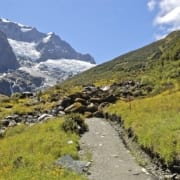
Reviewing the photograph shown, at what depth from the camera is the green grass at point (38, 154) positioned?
20062mm

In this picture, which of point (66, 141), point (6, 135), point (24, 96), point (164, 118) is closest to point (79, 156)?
point (66, 141)

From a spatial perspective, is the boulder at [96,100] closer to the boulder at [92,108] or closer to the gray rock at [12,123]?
the boulder at [92,108]

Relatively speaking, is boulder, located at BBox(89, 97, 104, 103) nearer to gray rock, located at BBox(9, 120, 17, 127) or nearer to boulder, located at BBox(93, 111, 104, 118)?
boulder, located at BBox(93, 111, 104, 118)

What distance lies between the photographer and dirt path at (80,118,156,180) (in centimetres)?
2234

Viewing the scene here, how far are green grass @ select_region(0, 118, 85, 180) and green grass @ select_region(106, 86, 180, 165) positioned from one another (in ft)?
14.3

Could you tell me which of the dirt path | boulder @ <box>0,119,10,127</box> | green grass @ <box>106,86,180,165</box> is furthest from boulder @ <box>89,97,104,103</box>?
the dirt path

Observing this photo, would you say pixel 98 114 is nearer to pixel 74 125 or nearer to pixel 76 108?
pixel 76 108

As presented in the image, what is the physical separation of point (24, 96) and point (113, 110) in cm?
4672

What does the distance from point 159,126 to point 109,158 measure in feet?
13.5

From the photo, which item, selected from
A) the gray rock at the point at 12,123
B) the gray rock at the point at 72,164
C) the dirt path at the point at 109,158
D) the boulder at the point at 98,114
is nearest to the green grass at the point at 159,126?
the dirt path at the point at 109,158

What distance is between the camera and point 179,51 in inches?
2795

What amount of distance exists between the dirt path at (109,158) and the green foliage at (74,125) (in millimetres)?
657

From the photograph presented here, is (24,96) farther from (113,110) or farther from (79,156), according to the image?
(79,156)

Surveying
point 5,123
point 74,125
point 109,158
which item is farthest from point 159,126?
point 5,123
